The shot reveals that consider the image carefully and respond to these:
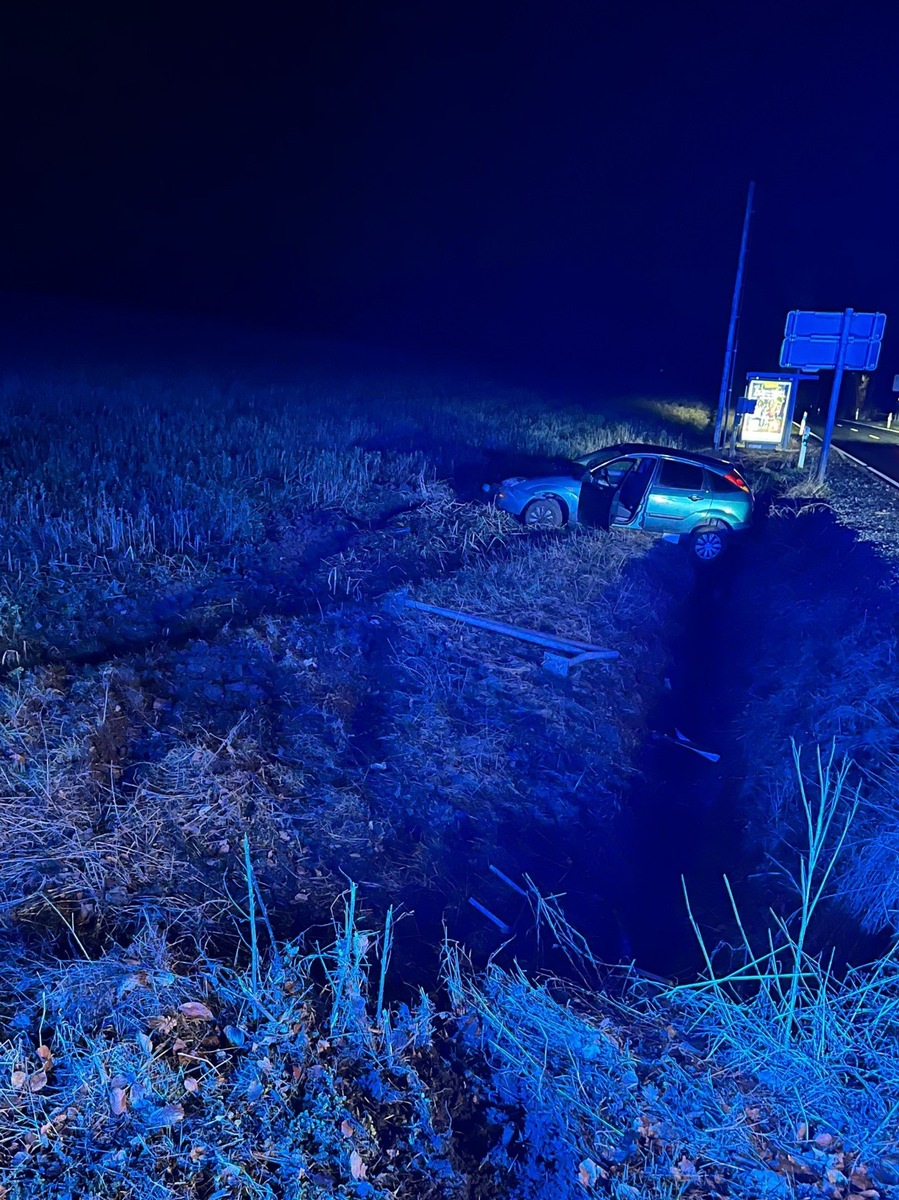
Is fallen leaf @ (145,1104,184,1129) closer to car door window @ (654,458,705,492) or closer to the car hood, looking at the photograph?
the car hood

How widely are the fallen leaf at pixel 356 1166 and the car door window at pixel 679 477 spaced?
9832mm

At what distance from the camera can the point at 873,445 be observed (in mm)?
27219

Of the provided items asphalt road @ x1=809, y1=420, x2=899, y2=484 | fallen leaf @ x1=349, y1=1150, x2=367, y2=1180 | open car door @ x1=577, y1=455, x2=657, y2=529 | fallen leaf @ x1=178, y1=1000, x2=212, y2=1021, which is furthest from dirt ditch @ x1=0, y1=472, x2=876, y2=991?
asphalt road @ x1=809, y1=420, x2=899, y2=484

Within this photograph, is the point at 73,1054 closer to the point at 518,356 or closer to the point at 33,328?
the point at 33,328

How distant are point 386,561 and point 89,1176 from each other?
7.25 meters

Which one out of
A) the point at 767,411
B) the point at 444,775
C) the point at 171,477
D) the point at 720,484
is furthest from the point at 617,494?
the point at 767,411

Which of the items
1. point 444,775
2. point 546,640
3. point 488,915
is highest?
point 546,640

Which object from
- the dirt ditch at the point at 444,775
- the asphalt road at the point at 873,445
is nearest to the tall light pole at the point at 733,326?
the asphalt road at the point at 873,445

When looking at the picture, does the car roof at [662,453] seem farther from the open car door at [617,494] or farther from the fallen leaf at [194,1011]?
the fallen leaf at [194,1011]

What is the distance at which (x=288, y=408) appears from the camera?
19734 millimetres

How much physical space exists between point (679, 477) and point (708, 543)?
1222mm

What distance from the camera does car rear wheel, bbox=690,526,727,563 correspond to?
467 inches

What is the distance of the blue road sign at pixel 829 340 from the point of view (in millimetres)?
15836

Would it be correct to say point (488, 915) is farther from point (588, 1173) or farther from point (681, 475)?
point (681, 475)
